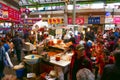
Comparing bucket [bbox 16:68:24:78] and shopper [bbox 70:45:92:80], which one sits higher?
shopper [bbox 70:45:92:80]

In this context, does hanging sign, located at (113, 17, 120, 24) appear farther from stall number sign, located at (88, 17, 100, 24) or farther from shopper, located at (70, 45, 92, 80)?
shopper, located at (70, 45, 92, 80)

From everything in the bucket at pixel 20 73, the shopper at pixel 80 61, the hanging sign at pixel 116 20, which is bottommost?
the bucket at pixel 20 73

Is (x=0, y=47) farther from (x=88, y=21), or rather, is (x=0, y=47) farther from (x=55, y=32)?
(x=88, y=21)

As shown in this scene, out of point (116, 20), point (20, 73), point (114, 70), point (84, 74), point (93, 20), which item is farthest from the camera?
point (93, 20)

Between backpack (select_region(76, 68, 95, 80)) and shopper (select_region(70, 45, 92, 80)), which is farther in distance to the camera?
shopper (select_region(70, 45, 92, 80))

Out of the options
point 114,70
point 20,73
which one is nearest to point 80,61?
point 114,70

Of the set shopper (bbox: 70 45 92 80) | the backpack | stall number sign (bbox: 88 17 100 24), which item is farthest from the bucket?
stall number sign (bbox: 88 17 100 24)

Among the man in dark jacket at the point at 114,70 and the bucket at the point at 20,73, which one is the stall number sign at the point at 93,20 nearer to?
the bucket at the point at 20,73

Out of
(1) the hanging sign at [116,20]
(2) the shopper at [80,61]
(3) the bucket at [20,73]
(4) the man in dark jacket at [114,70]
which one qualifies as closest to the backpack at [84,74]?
(2) the shopper at [80,61]

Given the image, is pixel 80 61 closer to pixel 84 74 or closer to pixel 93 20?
pixel 84 74

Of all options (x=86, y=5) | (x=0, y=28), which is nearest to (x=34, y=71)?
(x=0, y=28)

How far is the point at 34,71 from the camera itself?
459 centimetres

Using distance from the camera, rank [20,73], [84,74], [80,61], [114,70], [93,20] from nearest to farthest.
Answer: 1. [114,70]
2. [84,74]
3. [80,61]
4. [20,73]
5. [93,20]

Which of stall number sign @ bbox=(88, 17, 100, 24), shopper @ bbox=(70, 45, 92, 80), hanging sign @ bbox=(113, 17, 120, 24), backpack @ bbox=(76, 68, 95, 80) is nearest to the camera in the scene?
backpack @ bbox=(76, 68, 95, 80)
